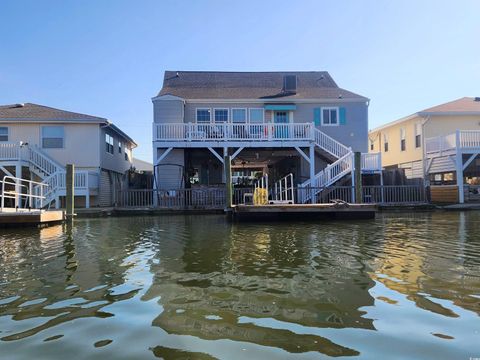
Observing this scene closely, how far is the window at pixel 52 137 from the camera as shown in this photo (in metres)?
24.5

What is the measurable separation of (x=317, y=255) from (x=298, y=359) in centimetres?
505

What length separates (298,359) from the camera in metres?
3.55

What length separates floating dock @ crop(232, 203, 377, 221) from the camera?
633 inches

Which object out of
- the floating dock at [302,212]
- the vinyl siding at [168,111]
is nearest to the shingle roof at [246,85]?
the vinyl siding at [168,111]

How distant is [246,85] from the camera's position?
92.5 feet

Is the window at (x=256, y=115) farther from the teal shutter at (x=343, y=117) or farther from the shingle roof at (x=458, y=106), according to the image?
the shingle roof at (x=458, y=106)

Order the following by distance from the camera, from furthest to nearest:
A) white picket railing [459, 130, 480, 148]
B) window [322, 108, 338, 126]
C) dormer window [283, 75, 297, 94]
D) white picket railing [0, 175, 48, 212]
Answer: dormer window [283, 75, 297, 94], window [322, 108, 338, 126], white picket railing [459, 130, 480, 148], white picket railing [0, 175, 48, 212]

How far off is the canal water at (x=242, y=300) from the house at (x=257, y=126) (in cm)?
1361

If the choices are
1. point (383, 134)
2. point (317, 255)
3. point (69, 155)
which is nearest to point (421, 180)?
point (383, 134)

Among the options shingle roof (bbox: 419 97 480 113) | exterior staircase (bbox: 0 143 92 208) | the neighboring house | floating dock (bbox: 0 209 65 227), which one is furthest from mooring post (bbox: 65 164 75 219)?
shingle roof (bbox: 419 97 480 113)

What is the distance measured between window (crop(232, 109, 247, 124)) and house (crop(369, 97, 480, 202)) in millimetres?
10131

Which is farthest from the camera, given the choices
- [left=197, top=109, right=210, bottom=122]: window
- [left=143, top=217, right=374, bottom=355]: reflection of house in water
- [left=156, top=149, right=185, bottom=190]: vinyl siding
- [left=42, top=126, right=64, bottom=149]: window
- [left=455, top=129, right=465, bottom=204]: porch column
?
[left=197, top=109, right=210, bottom=122]: window

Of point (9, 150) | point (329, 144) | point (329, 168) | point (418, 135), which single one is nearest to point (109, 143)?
point (9, 150)

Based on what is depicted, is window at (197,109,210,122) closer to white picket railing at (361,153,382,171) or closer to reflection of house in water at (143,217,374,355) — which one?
white picket railing at (361,153,382,171)
